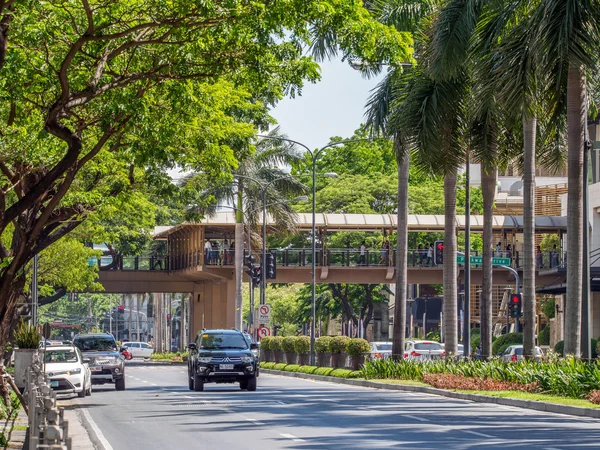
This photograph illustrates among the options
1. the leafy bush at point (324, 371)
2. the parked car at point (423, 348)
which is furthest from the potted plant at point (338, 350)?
the parked car at point (423, 348)

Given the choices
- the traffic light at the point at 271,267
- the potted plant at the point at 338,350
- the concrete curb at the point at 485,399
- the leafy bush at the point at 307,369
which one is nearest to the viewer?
the concrete curb at the point at 485,399

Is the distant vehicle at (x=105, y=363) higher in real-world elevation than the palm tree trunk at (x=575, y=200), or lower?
lower

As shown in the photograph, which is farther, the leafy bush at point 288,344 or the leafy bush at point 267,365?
the leafy bush at point 267,365

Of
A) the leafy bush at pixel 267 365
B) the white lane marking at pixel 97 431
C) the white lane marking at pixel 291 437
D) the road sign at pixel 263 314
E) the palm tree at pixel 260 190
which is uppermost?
the palm tree at pixel 260 190

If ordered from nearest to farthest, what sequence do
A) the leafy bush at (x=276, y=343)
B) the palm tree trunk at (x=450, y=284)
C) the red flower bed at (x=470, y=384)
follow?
the red flower bed at (x=470, y=384)
the palm tree trunk at (x=450, y=284)
the leafy bush at (x=276, y=343)

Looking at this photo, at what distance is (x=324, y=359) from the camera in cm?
4809

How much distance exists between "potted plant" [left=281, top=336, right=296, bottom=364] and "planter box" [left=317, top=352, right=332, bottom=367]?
168 inches

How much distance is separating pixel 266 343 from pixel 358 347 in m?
16.7

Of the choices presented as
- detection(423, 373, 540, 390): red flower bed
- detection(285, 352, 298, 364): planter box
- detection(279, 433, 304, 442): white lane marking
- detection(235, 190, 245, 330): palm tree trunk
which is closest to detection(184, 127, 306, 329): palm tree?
detection(235, 190, 245, 330): palm tree trunk

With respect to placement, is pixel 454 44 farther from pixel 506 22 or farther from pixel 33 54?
pixel 33 54

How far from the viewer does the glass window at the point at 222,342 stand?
34.7 m

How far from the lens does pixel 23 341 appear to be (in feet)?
89.0

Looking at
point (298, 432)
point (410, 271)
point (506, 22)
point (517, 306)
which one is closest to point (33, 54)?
point (298, 432)

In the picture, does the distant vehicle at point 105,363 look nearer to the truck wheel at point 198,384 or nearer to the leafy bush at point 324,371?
the truck wheel at point 198,384
